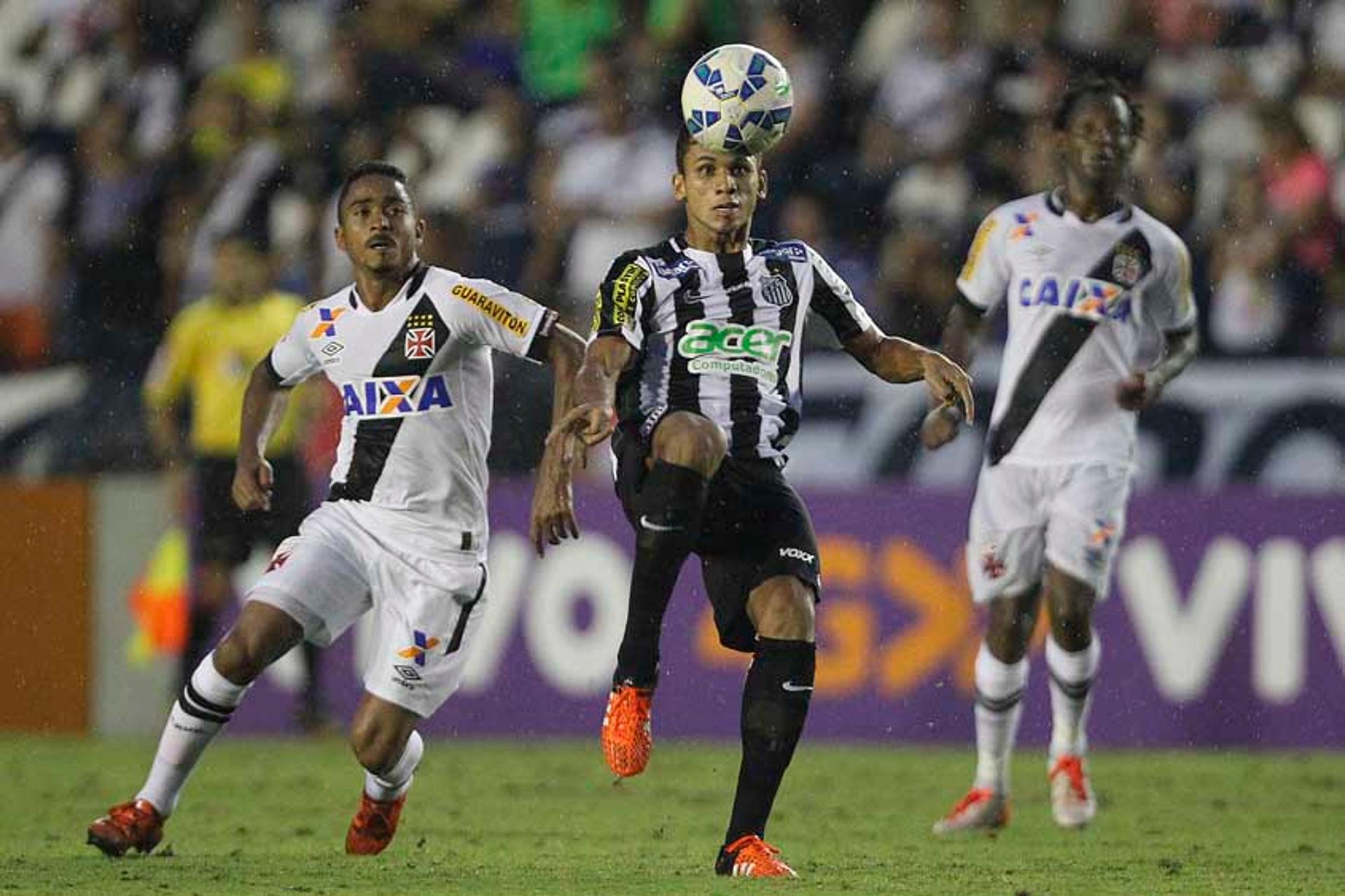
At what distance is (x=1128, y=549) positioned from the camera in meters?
13.1

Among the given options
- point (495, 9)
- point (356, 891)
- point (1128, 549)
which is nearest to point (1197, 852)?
point (356, 891)

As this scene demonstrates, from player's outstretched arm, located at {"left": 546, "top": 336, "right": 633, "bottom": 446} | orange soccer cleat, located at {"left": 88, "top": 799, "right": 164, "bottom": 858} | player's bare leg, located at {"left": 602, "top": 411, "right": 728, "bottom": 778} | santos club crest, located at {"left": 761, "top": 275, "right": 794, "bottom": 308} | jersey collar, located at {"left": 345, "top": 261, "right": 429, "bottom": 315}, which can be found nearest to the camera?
player's outstretched arm, located at {"left": 546, "top": 336, "right": 633, "bottom": 446}

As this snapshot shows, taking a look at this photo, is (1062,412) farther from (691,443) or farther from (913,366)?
(691,443)

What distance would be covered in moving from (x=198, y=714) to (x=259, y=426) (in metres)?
1.05

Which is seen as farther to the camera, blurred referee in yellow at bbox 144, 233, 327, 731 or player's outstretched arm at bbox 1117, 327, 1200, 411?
blurred referee in yellow at bbox 144, 233, 327, 731

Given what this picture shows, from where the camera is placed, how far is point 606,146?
1517 centimetres

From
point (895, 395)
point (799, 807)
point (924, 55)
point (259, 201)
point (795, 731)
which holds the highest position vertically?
point (924, 55)

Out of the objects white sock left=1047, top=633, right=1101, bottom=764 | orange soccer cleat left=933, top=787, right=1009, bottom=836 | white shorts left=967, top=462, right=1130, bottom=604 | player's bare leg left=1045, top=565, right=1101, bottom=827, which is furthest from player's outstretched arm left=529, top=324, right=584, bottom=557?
white sock left=1047, top=633, right=1101, bottom=764

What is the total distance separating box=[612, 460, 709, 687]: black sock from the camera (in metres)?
7.29

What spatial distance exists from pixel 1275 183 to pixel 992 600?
18.5 feet

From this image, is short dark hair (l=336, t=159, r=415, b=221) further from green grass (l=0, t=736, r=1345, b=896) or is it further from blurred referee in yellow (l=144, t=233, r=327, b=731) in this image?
blurred referee in yellow (l=144, t=233, r=327, b=731)

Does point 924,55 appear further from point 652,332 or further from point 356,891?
point 356,891

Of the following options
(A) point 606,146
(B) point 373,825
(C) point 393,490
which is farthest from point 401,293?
(A) point 606,146

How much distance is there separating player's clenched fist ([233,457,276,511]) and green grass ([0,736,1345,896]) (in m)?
1.13
